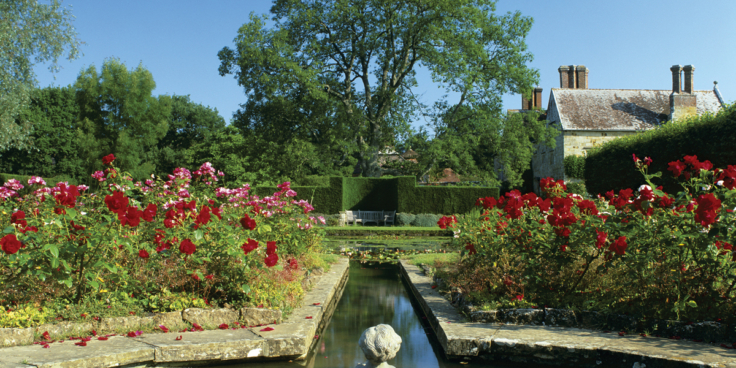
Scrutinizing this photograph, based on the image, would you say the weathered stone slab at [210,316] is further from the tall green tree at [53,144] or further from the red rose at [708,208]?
the tall green tree at [53,144]

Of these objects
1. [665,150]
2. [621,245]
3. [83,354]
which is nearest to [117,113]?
[665,150]

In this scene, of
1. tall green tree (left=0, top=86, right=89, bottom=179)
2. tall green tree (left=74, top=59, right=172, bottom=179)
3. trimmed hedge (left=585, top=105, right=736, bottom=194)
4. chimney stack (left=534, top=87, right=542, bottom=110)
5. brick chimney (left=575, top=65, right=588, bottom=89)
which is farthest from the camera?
chimney stack (left=534, top=87, right=542, bottom=110)

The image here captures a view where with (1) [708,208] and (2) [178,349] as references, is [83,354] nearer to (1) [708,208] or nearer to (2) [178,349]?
(2) [178,349]

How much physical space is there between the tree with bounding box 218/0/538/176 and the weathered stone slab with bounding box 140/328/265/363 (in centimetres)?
1471

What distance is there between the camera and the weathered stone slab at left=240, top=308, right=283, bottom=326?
3973mm

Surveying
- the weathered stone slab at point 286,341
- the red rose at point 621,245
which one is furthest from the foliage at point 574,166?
the weathered stone slab at point 286,341

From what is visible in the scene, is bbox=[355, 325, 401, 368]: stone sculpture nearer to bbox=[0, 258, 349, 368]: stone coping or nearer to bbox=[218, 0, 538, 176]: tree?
bbox=[0, 258, 349, 368]: stone coping

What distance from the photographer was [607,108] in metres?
A: 27.0

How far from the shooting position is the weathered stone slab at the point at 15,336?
332cm

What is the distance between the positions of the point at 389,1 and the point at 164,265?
16500 millimetres

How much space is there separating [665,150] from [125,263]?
1570cm

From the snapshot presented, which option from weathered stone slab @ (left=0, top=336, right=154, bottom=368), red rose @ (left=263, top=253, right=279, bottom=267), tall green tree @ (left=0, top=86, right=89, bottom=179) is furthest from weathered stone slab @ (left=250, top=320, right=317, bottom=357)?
tall green tree @ (left=0, top=86, right=89, bottom=179)

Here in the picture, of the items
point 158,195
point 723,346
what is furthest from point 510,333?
point 158,195

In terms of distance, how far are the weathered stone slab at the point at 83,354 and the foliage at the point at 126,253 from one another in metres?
0.44
